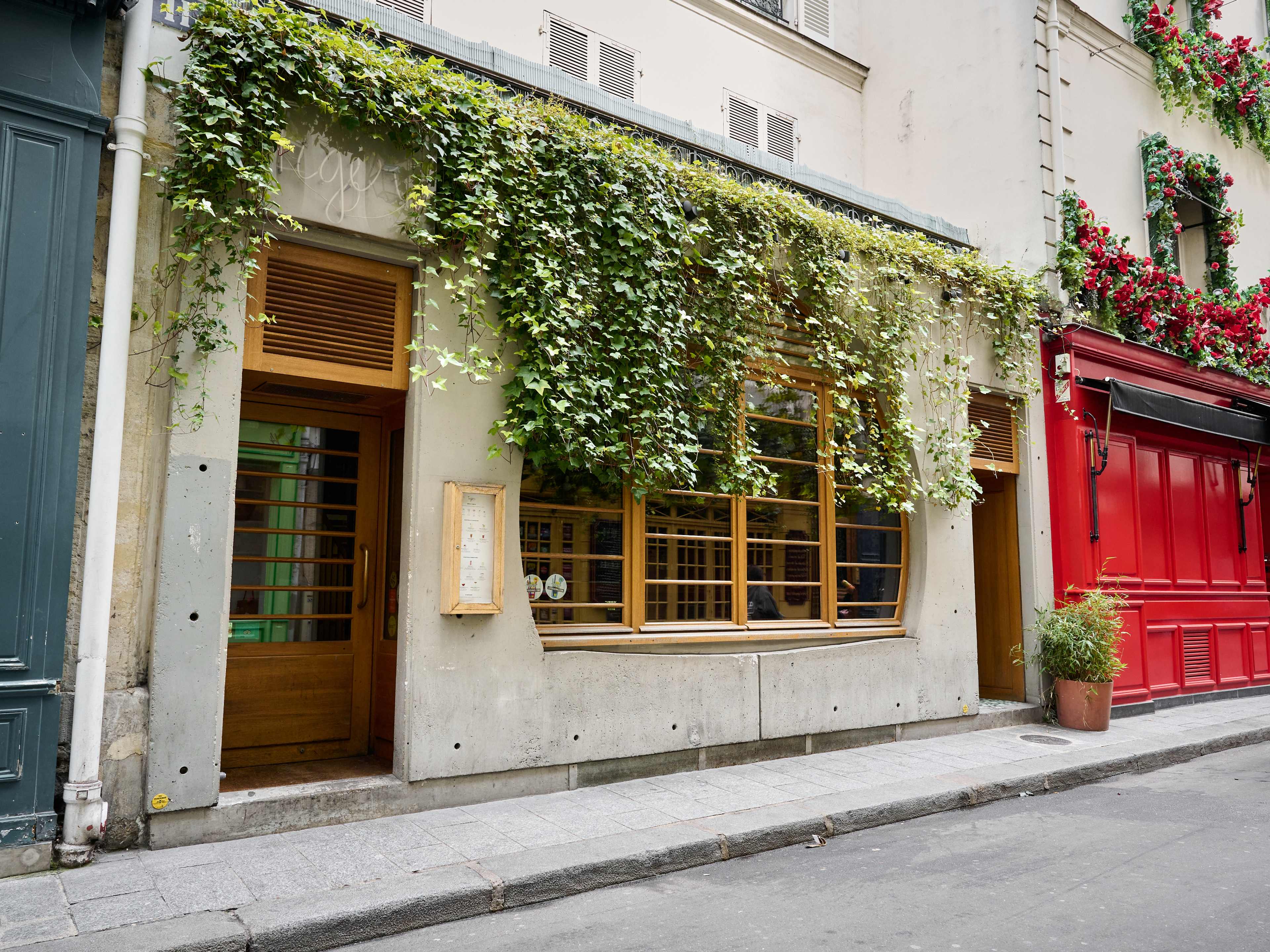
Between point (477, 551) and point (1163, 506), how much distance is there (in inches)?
360

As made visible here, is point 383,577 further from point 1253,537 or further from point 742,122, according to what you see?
point 1253,537

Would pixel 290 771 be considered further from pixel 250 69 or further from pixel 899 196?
pixel 899 196

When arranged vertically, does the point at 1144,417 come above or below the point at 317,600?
above

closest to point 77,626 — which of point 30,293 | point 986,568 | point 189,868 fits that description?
point 189,868

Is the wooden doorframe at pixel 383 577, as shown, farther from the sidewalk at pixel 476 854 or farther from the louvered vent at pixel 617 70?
the louvered vent at pixel 617 70

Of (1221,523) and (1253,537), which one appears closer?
(1221,523)

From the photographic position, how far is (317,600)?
667 cm

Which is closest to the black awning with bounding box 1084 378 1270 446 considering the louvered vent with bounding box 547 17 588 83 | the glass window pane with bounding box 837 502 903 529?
the glass window pane with bounding box 837 502 903 529

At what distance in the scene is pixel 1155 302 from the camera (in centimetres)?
1127

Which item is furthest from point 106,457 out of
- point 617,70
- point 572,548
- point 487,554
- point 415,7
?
point 617,70

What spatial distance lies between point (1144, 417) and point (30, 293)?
1073cm

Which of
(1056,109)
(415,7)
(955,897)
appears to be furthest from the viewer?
(1056,109)

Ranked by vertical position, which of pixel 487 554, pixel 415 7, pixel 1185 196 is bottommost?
pixel 487 554

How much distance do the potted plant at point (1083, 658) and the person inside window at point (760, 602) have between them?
3356 mm
